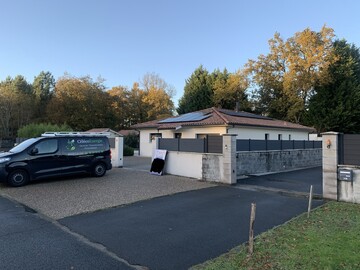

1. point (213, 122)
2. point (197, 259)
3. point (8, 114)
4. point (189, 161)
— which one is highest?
point (8, 114)

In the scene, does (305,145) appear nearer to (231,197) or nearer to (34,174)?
(231,197)

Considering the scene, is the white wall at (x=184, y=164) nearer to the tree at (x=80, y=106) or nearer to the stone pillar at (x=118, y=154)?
the stone pillar at (x=118, y=154)

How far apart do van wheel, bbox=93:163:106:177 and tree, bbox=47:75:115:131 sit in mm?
28672

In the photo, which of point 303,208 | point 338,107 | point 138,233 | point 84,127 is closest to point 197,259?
point 138,233

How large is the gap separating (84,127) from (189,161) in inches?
1242

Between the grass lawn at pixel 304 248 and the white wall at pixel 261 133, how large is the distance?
1445 centimetres

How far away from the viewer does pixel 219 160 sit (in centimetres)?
1211

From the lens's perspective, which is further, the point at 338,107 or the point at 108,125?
the point at 108,125

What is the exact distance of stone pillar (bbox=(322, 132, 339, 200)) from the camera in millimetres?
8781

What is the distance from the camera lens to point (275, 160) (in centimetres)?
1639

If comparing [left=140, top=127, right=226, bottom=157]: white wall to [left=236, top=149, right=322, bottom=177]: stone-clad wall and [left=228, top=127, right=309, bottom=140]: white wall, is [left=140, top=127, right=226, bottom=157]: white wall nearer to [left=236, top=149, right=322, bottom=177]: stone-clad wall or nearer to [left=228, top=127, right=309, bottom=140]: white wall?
[left=228, top=127, right=309, bottom=140]: white wall

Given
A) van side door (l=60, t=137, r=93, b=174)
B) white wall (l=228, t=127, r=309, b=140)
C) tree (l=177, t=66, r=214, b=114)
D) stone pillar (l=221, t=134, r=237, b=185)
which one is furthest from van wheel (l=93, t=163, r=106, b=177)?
tree (l=177, t=66, r=214, b=114)

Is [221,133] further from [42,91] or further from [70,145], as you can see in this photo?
[42,91]

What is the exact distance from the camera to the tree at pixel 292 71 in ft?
114
